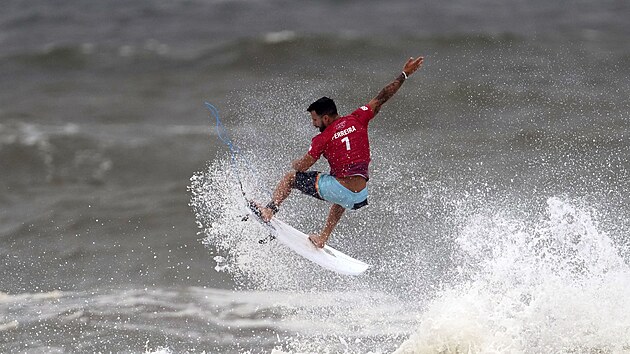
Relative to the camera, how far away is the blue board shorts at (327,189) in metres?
8.38

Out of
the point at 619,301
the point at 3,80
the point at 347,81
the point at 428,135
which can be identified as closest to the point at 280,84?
the point at 347,81

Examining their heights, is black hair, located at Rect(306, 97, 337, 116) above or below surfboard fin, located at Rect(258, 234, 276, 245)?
above

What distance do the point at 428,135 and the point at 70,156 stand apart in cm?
606

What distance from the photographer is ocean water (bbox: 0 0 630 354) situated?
913 centimetres

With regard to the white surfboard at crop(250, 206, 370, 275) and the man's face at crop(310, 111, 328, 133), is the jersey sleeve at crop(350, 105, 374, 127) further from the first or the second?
the white surfboard at crop(250, 206, 370, 275)

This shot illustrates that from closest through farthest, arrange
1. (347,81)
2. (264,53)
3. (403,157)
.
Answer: (403,157) < (347,81) < (264,53)

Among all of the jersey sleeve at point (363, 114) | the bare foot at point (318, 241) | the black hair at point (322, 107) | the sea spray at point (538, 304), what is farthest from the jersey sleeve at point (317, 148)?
the sea spray at point (538, 304)

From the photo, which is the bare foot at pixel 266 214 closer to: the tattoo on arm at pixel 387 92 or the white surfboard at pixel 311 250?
the white surfboard at pixel 311 250

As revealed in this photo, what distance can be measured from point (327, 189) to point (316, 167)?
15.0ft

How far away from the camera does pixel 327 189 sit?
8383 millimetres

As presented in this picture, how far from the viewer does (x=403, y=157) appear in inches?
528

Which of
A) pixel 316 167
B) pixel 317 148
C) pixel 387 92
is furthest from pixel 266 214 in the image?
pixel 316 167

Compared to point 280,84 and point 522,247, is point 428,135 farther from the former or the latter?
point 522,247

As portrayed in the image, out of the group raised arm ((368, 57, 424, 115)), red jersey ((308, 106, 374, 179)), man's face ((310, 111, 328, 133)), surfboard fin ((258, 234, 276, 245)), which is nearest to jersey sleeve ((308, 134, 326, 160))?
red jersey ((308, 106, 374, 179))
